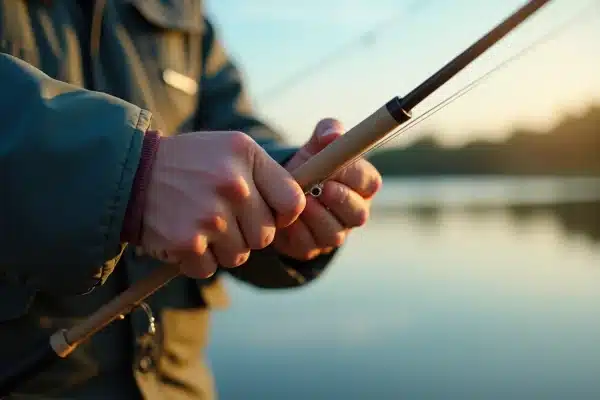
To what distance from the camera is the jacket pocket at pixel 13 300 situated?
1.06 meters

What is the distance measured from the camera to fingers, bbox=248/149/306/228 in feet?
2.75

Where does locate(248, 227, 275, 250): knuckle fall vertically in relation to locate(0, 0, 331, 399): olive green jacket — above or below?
above

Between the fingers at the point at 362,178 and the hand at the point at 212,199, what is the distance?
245 mm

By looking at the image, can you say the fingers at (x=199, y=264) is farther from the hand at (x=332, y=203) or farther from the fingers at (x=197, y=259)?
the hand at (x=332, y=203)

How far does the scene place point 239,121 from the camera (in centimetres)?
148

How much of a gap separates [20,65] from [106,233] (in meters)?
0.21

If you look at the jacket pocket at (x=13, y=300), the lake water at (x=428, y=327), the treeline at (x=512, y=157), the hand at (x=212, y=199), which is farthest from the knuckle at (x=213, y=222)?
the treeline at (x=512, y=157)

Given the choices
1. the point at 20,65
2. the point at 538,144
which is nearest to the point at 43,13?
the point at 20,65

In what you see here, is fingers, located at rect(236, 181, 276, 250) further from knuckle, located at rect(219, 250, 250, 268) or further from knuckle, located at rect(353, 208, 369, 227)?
knuckle, located at rect(353, 208, 369, 227)

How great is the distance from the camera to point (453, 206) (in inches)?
837

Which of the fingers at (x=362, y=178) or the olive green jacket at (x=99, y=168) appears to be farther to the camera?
the fingers at (x=362, y=178)

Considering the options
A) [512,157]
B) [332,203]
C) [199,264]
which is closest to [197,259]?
[199,264]

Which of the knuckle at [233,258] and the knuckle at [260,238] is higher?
the knuckle at [260,238]

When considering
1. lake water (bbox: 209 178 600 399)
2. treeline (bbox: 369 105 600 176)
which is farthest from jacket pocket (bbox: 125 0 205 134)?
treeline (bbox: 369 105 600 176)
